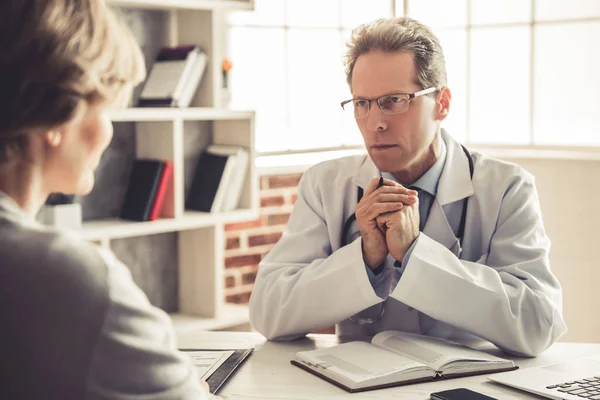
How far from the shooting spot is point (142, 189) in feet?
9.67

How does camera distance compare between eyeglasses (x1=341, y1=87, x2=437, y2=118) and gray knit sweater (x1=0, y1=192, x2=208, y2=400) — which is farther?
eyeglasses (x1=341, y1=87, x2=437, y2=118)

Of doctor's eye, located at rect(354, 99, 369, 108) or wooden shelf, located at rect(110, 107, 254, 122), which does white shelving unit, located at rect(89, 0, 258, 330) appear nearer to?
wooden shelf, located at rect(110, 107, 254, 122)

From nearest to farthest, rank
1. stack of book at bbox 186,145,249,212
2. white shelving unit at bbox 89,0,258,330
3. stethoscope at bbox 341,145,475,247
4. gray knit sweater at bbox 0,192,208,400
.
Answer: gray knit sweater at bbox 0,192,208,400 → stethoscope at bbox 341,145,475,247 → white shelving unit at bbox 89,0,258,330 → stack of book at bbox 186,145,249,212

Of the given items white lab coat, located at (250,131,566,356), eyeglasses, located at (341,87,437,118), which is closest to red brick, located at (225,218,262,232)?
white lab coat, located at (250,131,566,356)

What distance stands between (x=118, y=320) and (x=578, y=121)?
303cm

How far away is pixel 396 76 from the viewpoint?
1.95m

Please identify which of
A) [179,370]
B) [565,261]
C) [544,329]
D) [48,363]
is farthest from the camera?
[565,261]

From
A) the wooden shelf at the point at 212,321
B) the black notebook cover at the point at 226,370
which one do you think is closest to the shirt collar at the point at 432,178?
the black notebook cover at the point at 226,370

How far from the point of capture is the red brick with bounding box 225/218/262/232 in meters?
3.45

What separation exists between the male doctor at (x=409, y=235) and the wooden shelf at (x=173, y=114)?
A: 2.89 feet

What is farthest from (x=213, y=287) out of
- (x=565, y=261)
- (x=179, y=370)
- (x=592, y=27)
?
(x=179, y=370)

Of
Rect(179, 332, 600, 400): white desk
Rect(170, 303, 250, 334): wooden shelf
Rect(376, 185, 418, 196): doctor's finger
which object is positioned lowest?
Rect(170, 303, 250, 334): wooden shelf

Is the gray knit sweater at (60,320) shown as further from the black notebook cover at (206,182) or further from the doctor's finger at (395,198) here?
→ the black notebook cover at (206,182)

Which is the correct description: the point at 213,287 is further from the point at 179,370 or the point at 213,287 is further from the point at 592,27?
the point at 179,370
